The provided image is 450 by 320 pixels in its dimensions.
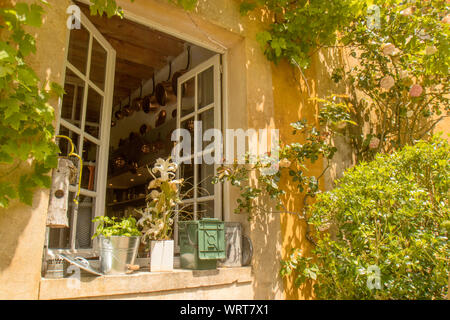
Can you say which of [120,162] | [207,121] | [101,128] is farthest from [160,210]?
[120,162]

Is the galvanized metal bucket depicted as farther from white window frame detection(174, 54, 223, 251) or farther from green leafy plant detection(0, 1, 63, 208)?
white window frame detection(174, 54, 223, 251)

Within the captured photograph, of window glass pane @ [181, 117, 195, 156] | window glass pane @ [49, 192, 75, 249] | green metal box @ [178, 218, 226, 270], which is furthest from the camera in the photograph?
window glass pane @ [181, 117, 195, 156]

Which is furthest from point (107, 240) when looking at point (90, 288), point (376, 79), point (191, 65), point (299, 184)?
point (376, 79)

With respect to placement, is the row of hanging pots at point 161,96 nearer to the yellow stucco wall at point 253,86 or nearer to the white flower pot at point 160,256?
the yellow stucco wall at point 253,86

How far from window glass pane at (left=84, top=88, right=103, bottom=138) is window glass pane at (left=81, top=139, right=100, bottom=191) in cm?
11

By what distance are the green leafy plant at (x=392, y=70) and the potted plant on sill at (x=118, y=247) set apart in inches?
101

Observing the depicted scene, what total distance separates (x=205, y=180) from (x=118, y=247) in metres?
1.22

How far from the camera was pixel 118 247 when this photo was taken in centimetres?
222

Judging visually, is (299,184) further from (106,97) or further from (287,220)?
(106,97)

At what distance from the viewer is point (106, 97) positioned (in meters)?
3.06

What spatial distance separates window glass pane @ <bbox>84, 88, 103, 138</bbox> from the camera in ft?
9.32

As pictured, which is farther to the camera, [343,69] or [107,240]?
[343,69]

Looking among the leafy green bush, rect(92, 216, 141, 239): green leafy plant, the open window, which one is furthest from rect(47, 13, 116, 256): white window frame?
the leafy green bush

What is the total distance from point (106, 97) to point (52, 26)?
94 cm
